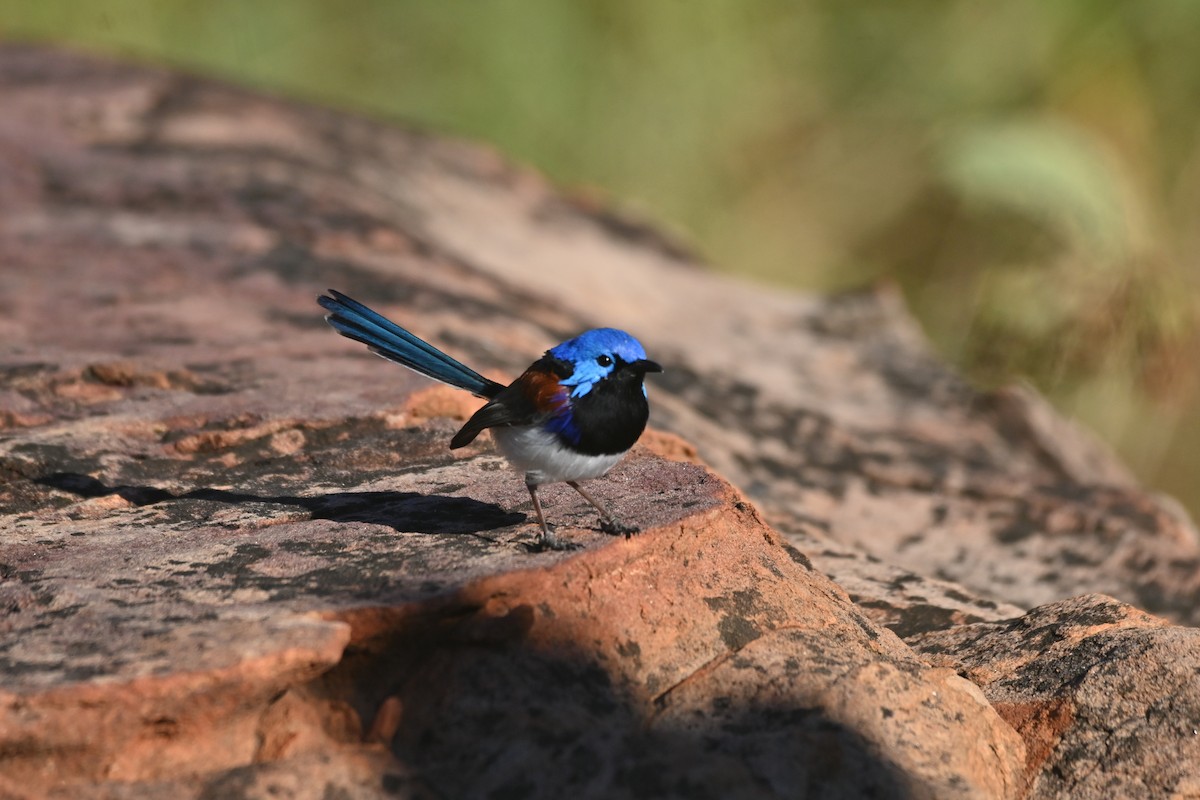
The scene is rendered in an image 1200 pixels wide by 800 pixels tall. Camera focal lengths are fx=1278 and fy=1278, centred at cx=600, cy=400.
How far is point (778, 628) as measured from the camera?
2.77 metres

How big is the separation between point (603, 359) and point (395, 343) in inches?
24.3

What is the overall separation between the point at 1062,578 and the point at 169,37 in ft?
26.7

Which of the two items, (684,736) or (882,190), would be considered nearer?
(684,736)

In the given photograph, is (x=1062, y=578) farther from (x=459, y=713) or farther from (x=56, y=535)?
(x=56, y=535)

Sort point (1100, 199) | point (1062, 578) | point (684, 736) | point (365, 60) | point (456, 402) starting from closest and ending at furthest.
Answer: point (684, 736) → point (456, 402) → point (1062, 578) → point (1100, 199) → point (365, 60)

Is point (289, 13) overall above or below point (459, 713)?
above

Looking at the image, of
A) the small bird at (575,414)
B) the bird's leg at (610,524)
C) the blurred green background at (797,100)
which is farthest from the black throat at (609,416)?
the blurred green background at (797,100)

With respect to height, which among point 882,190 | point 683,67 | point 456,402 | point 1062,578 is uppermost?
point 683,67

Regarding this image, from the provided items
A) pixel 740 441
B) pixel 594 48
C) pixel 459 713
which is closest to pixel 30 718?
Result: pixel 459 713

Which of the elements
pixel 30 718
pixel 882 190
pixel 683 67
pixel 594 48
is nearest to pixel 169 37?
pixel 594 48

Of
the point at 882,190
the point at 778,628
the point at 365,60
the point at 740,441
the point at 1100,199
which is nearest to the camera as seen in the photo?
the point at 778,628

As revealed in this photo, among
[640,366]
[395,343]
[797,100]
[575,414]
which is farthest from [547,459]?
[797,100]

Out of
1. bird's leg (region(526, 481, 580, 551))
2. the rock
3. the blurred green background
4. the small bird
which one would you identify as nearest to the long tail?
the small bird

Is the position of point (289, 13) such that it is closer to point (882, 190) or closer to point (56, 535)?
point (882, 190)
